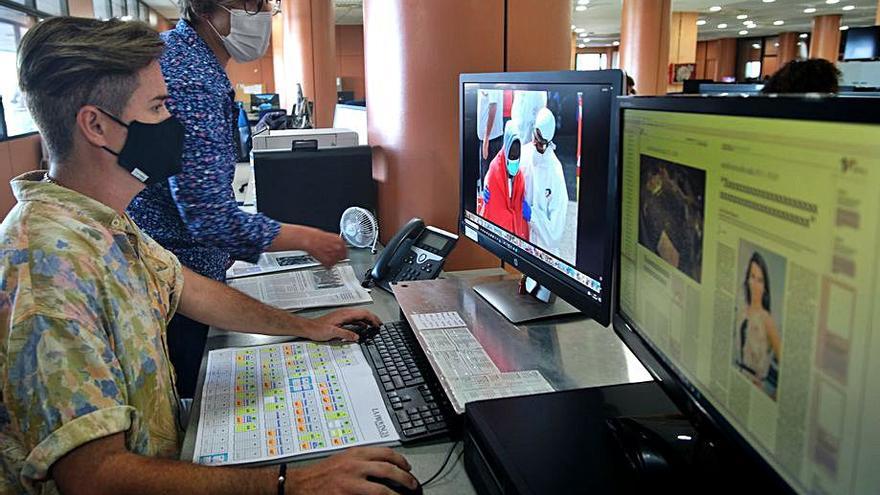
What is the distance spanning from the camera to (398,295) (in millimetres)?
1665

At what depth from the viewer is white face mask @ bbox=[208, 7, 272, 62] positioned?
1.93 m

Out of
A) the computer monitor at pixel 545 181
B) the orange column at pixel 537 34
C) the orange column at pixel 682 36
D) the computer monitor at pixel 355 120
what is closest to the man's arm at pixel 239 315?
the computer monitor at pixel 545 181

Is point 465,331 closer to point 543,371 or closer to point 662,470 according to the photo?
point 543,371

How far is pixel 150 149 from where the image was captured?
1.27 m

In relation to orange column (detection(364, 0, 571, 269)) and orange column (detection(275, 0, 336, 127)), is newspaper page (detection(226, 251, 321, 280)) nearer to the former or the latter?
orange column (detection(364, 0, 571, 269))

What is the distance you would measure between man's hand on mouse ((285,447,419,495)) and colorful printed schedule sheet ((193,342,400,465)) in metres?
0.10

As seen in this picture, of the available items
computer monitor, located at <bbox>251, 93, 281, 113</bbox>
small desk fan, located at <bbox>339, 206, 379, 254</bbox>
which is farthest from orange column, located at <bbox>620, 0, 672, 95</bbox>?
small desk fan, located at <bbox>339, 206, 379, 254</bbox>

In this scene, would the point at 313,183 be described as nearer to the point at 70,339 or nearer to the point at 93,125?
the point at 93,125

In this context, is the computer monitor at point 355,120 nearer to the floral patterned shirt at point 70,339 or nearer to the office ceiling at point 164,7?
the floral patterned shirt at point 70,339

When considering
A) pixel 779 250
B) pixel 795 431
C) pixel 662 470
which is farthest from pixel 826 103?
pixel 662 470

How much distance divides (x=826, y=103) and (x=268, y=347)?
119 centimetres

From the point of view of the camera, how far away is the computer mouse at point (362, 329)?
1.52m

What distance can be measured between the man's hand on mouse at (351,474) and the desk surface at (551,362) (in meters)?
0.06

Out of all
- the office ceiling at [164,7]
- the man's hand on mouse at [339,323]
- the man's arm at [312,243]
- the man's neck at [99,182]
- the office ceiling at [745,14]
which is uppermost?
the office ceiling at [164,7]
